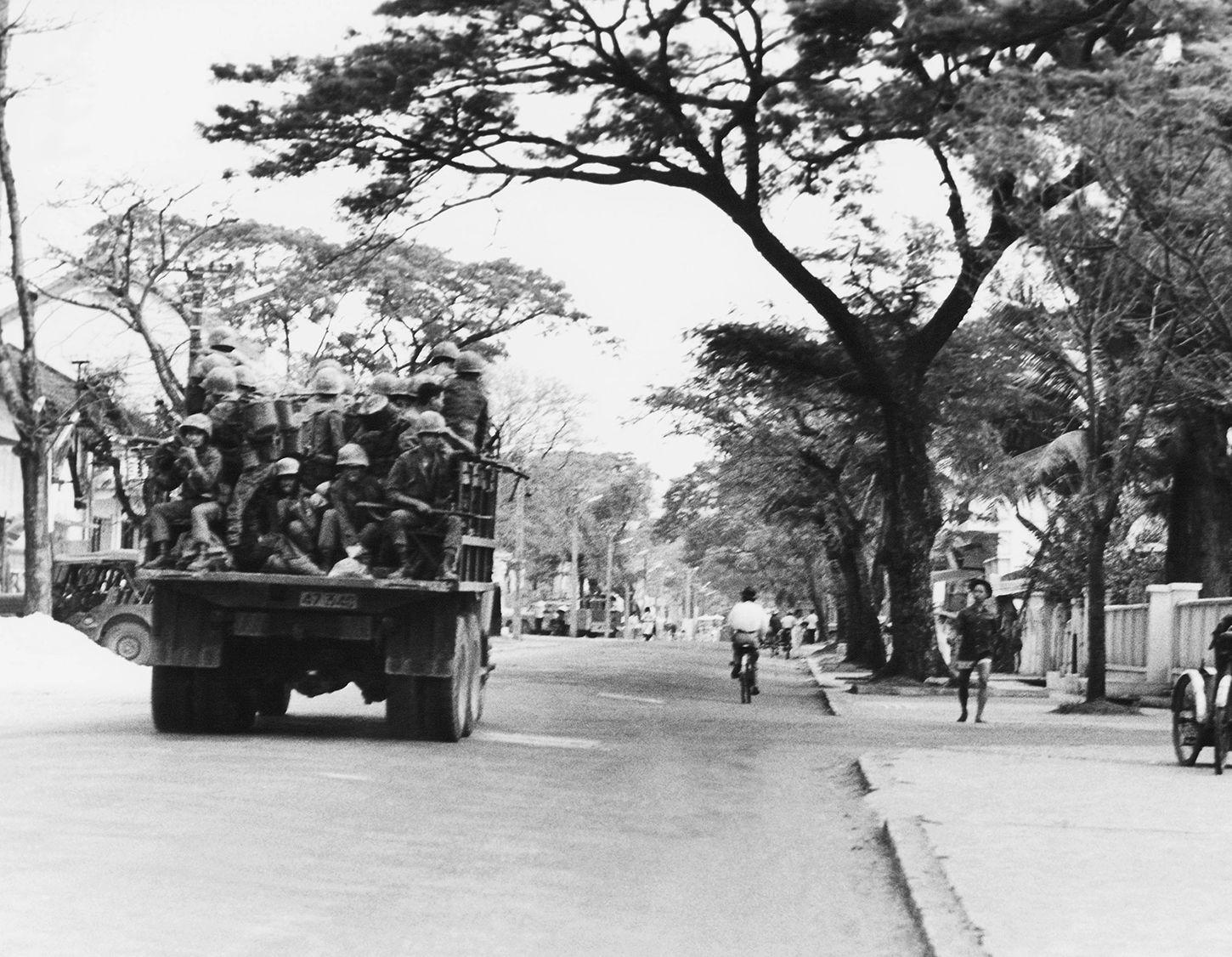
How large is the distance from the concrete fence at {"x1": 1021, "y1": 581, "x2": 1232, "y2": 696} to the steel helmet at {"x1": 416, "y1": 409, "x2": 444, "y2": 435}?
38.0 feet

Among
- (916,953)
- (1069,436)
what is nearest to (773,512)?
(1069,436)

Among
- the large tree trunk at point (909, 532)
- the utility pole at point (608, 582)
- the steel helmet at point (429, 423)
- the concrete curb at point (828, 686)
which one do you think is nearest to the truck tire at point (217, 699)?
the steel helmet at point (429, 423)

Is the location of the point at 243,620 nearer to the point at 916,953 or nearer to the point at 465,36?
the point at 916,953

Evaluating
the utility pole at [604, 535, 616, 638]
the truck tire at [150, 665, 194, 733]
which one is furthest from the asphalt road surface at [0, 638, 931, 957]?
the utility pole at [604, 535, 616, 638]

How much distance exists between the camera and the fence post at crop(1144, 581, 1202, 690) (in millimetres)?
29781

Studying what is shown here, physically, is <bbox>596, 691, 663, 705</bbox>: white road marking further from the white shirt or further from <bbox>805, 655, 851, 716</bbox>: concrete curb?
<bbox>805, 655, 851, 716</bbox>: concrete curb

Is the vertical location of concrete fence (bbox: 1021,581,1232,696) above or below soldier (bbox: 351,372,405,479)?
below

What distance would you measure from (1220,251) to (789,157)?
381 inches

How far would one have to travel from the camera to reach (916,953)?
25.2 ft

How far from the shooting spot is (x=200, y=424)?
16078mm

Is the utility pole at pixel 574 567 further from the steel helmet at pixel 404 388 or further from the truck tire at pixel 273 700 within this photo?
the steel helmet at pixel 404 388

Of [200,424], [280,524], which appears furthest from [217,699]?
[200,424]

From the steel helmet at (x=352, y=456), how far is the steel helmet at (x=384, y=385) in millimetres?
609

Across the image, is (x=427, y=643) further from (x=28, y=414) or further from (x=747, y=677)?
(x=28, y=414)
